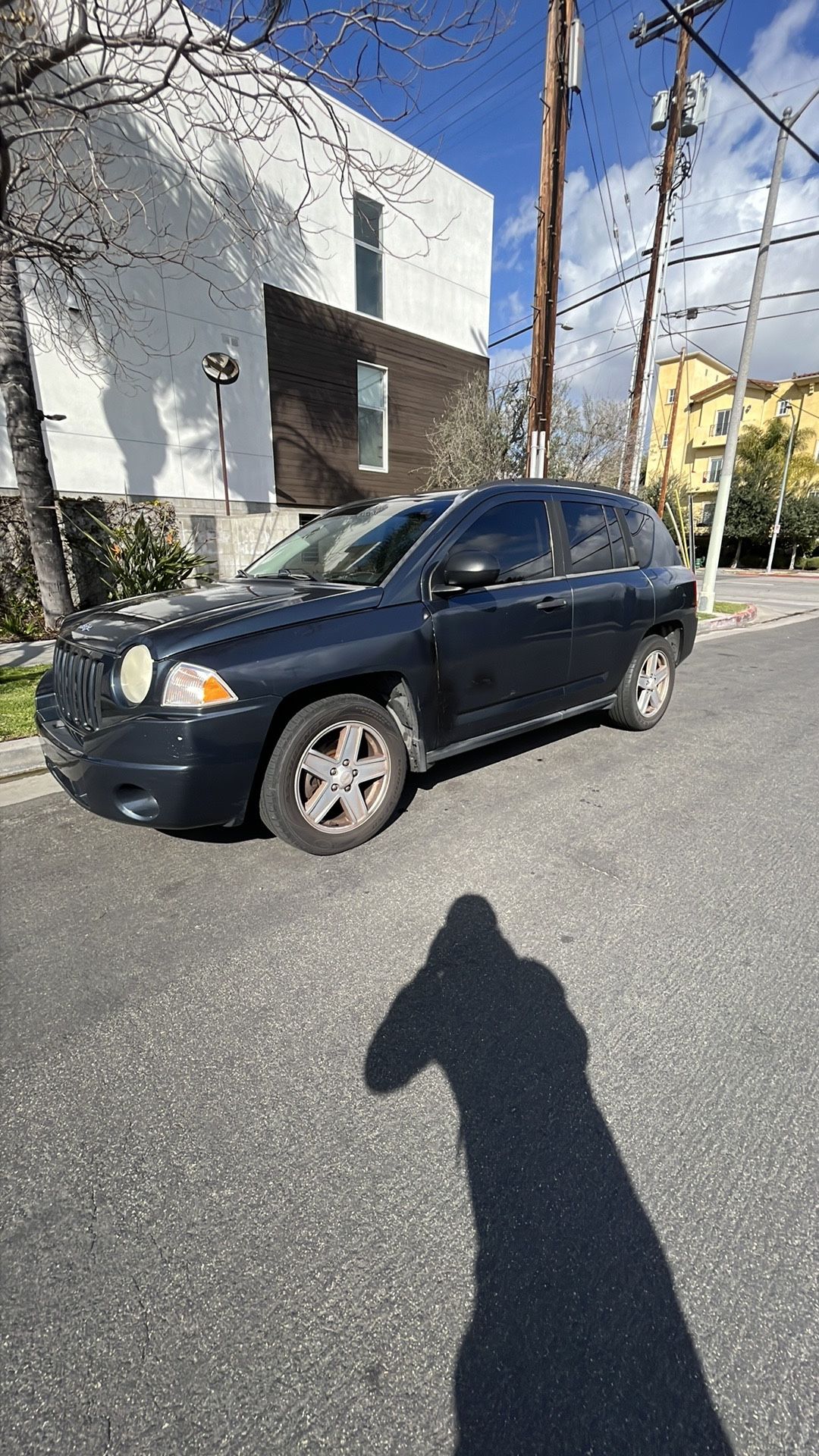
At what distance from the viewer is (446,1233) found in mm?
1463

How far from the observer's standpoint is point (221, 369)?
1052cm

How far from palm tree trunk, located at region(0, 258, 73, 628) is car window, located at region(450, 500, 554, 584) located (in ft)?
21.3

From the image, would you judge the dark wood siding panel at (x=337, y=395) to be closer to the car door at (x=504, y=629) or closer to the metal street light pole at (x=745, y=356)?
the metal street light pole at (x=745, y=356)

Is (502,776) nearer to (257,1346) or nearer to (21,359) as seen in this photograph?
(257,1346)

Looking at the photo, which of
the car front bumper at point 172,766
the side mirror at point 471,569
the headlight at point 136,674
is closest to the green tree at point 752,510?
the side mirror at point 471,569

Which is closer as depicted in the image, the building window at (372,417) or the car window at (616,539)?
the car window at (616,539)

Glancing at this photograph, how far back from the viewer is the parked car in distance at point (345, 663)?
2.64m

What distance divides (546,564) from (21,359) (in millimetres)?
7248

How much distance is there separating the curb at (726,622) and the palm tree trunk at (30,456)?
9.95m

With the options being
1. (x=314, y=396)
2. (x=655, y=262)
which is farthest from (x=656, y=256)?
(x=314, y=396)

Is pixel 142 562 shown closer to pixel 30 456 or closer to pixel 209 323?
pixel 30 456

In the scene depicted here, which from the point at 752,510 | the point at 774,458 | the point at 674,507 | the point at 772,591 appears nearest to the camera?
the point at 772,591

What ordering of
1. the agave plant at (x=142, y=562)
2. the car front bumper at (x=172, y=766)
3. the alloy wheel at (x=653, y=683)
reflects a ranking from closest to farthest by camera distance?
the car front bumper at (x=172, y=766) < the alloy wheel at (x=653, y=683) < the agave plant at (x=142, y=562)

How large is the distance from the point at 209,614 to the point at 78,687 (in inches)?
27.1
